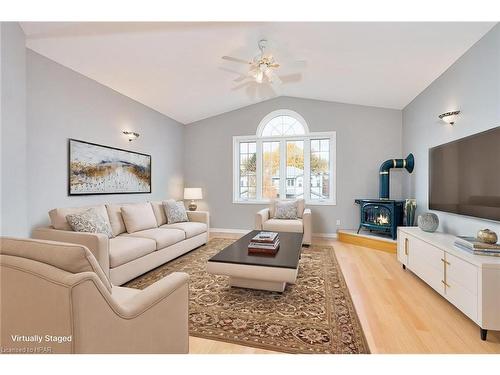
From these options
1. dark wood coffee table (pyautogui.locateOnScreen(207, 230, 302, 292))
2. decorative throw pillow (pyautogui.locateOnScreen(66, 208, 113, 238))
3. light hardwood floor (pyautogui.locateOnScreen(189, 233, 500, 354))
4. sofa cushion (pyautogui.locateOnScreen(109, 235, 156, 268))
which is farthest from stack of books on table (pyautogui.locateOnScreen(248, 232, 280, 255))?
decorative throw pillow (pyautogui.locateOnScreen(66, 208, 113, 238))

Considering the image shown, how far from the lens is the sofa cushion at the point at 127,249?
2.53 metres

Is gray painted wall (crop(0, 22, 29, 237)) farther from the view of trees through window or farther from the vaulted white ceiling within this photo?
the view of trees through window

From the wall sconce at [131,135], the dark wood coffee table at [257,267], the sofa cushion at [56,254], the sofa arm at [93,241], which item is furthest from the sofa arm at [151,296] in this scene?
the wall sconce at [131,135]

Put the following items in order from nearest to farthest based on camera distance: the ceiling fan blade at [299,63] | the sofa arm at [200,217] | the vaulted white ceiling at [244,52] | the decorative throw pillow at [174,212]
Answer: the vaulted white ceiling at [244,52], the ceiling fan blade at [299,63], the decorative throw pillow at [174,212], the sofa arm at [200,217]

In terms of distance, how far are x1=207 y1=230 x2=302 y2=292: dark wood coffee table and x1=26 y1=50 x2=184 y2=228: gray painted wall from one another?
85.7 inches

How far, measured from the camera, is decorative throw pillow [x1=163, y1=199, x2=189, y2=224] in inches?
167

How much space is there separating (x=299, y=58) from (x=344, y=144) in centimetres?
229

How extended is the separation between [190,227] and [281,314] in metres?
2.32

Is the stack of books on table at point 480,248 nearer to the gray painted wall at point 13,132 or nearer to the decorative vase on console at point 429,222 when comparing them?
the decorative vase on console at point 429,222

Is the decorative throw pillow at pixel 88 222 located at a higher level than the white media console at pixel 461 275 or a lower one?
higher

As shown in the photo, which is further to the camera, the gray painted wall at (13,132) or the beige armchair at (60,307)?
the gray painted wall at (13,132)

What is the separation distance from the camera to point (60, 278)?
2.97ft

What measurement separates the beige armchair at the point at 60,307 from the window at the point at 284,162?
14.8ft

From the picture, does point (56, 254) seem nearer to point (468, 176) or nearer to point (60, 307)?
point (60, 307)
